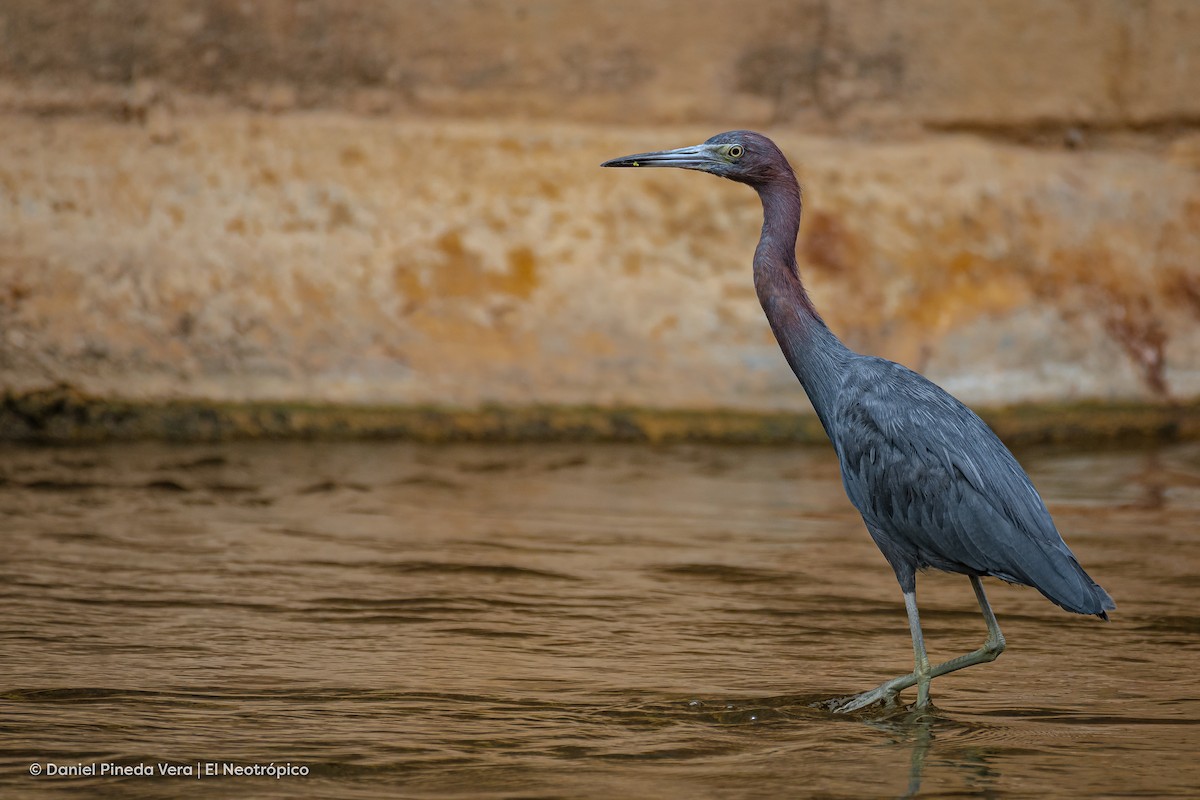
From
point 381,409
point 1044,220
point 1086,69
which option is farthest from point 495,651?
point 1086,69

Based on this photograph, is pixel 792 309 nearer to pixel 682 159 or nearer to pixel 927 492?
pixel 682 159

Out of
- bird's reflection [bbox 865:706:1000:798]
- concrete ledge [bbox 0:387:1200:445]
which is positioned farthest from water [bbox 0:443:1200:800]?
concrete ledge [bbox 0:387:1200:445]

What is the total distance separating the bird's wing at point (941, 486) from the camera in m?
4.36

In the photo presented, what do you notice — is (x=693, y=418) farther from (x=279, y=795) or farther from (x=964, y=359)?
(x=279, y=795)

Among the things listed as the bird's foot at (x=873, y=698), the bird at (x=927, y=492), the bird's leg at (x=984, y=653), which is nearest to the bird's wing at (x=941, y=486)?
the bird at (x=927, y=492)

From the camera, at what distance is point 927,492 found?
14.7 feet

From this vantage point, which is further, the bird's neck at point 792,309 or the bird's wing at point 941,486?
the bird's neck at point 792,309

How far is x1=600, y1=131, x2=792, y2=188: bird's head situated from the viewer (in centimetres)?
519

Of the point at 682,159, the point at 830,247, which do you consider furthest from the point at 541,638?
the point at 830,247

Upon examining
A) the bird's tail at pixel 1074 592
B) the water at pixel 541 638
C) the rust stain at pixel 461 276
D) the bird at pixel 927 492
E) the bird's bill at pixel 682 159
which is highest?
the bird's bill at pixel 682 159

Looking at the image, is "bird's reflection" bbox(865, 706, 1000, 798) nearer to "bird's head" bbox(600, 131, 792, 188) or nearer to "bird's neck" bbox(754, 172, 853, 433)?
"bird's neck" bbox(754, 172, 853, 433)

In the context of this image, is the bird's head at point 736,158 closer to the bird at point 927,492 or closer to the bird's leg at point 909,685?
the bird at point 927,492

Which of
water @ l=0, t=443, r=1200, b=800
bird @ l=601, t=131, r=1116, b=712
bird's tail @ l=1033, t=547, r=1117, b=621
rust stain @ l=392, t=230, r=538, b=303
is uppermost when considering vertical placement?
rust stain @ l=392, t=230, r=538, b=303

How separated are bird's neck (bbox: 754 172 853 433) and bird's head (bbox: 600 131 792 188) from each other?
5 centimetres
